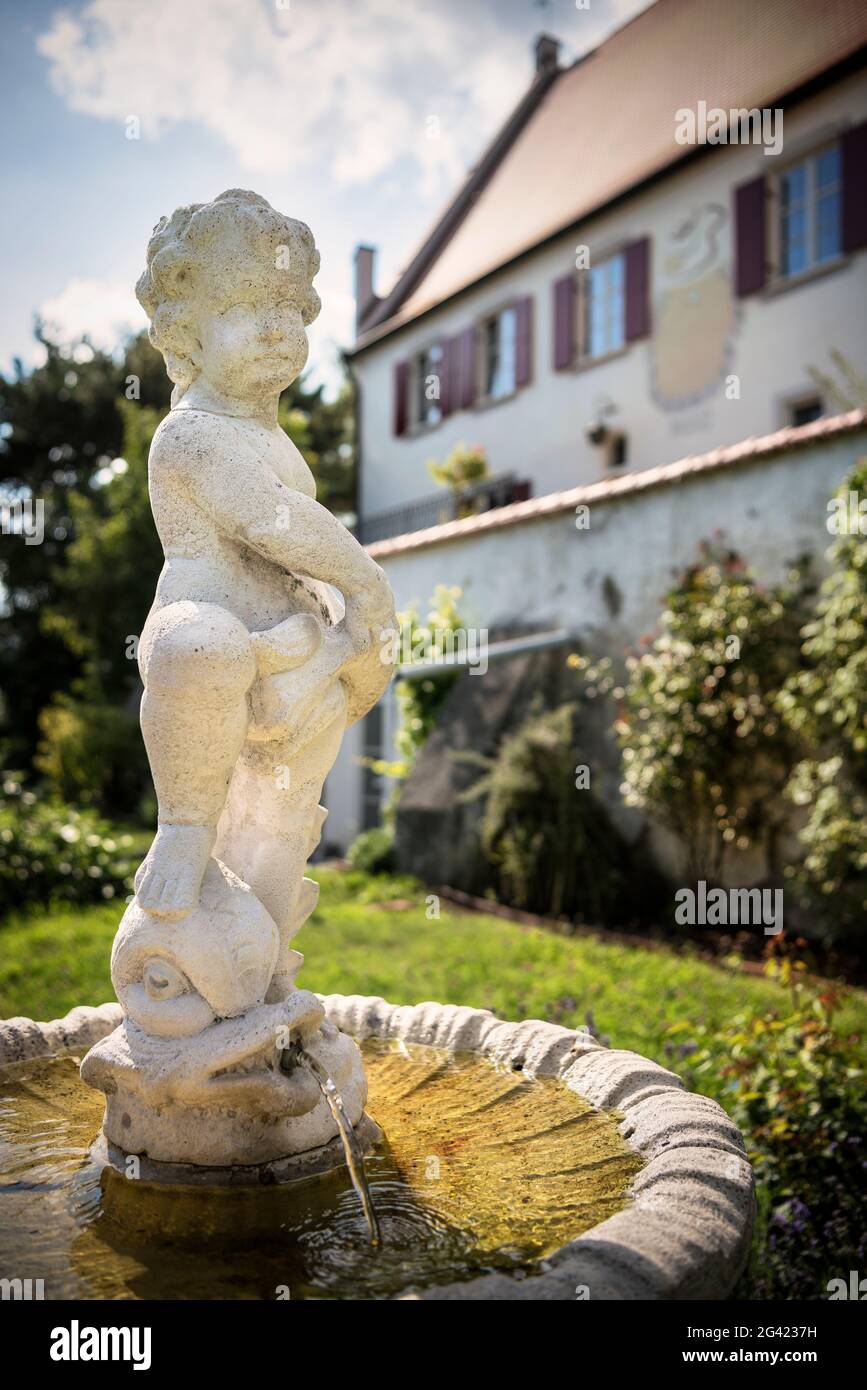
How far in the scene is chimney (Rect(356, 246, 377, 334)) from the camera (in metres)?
18.5

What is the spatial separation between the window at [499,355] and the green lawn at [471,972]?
883 centimetres

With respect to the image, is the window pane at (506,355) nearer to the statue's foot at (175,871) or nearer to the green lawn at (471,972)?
the green lawn at (471,972)

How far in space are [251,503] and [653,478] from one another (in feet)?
21.2

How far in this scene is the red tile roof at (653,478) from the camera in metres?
7.30

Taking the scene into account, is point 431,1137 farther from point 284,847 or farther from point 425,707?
point 425,707

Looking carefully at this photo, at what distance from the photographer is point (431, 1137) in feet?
9.41

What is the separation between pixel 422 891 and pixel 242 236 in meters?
7.10

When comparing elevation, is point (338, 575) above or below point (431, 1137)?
above

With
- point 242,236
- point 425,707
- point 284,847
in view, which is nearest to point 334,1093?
point 284,847

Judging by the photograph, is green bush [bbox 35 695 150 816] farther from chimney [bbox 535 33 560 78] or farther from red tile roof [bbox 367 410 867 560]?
chimney [bbox 535 33 560 78]

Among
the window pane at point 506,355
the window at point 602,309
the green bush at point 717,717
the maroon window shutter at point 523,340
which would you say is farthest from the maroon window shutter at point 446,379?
the green bush at point 717,717

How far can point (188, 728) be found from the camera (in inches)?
103

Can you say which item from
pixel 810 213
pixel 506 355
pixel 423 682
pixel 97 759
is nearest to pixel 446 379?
pixel 506 355

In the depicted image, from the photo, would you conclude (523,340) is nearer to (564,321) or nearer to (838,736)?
(564,321)
